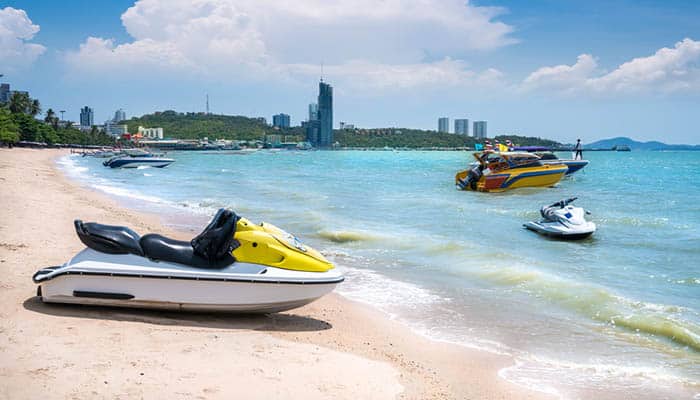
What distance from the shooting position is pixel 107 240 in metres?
6.77

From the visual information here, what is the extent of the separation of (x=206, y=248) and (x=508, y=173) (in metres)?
27.6

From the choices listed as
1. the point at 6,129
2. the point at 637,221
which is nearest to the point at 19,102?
the point at 6,129

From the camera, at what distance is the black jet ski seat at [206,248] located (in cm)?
673

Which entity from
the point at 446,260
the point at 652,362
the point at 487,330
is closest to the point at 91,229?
the point at 487,330

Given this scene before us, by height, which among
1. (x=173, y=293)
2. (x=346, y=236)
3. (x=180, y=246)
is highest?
(x=180, y=246)

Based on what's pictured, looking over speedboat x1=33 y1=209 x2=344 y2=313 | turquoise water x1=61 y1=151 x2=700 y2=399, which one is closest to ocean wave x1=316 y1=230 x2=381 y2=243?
turquoise water x1=61 y1=151 x2=700 y2=399

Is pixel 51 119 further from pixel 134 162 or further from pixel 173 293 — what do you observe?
pixel 173 293

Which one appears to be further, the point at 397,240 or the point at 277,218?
the point at 277,218

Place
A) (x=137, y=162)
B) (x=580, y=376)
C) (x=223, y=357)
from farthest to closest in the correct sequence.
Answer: (x=137, y=162)
(x=580, y=376)
(x=223, y=357)

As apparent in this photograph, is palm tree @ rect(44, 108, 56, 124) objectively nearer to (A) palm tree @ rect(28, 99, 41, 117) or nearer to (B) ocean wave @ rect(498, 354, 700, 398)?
(A) palm tree @ rect(28, 99, 41, 117)

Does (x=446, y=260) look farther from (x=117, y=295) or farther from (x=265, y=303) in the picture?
(x=117, y=295)

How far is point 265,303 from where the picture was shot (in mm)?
6969

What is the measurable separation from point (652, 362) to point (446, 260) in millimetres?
6214

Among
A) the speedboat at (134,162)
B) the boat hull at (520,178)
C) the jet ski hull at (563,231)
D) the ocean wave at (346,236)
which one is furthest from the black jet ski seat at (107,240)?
the speedboat at (134,162)
